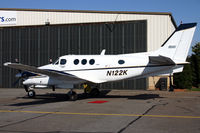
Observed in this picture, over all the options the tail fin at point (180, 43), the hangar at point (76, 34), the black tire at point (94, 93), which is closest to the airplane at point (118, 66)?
the tail fin at point (180, 43)

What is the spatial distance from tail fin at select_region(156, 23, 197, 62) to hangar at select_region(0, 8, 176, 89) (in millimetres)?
10186

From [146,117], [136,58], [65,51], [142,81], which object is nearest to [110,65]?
[136,58]

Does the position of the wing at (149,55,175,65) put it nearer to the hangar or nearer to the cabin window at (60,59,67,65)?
the cabin window at (60,59,67,65)

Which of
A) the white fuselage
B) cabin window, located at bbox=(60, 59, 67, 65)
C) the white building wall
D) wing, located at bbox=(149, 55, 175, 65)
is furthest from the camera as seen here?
the white building wall

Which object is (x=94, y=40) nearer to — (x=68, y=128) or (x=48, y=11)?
(x=48, y=11)

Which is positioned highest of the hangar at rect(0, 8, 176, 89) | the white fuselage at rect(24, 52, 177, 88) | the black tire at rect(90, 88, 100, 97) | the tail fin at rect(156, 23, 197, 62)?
the hangar at rect(0, 8, 176, 89)

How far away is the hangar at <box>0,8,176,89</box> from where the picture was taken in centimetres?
2611

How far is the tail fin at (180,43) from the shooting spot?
14.9m

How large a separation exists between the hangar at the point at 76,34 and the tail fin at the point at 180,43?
401 inches

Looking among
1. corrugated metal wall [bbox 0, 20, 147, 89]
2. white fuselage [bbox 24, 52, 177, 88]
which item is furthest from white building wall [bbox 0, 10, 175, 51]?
white fuselage [bbox 24, 52, 177, 88]

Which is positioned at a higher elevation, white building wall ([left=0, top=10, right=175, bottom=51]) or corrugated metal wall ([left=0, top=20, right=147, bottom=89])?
white building wall ([left=0, top=10, right=175, bottom=51])

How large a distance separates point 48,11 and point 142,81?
49.2ft

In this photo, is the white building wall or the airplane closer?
the airplane

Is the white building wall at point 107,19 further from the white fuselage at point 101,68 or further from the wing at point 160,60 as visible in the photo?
the wing at point 160,60
